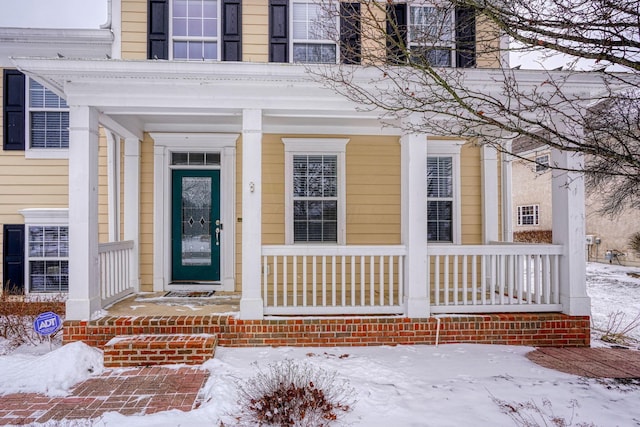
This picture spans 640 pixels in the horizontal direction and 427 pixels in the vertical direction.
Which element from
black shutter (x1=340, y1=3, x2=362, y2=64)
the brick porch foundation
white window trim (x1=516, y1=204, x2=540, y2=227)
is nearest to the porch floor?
the brick porch foundation

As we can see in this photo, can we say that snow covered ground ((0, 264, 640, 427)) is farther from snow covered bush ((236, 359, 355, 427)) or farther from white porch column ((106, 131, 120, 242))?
white porch column ((106, 131, 120, 242))

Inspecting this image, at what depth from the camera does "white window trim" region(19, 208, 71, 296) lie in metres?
6.23

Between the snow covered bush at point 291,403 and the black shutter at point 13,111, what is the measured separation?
568 cm

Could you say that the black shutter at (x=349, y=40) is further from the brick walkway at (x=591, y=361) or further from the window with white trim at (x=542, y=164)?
the brick walkway at (x=591, y=361)

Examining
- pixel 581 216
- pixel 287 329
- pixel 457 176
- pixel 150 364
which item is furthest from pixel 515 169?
pixel 150 364

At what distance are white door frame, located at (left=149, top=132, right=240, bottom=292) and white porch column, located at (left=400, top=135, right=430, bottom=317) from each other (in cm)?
288

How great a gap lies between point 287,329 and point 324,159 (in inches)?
115

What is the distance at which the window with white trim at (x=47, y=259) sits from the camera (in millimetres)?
6340

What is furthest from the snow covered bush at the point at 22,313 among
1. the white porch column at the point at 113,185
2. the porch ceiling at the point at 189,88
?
the porch ceiling at the point at 189,88

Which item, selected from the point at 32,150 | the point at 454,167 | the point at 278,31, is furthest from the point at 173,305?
the point at 454,167

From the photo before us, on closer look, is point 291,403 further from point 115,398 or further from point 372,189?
point 372,189

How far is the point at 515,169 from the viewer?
64.3ft

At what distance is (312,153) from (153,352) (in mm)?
3702

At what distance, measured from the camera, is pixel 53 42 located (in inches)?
242
